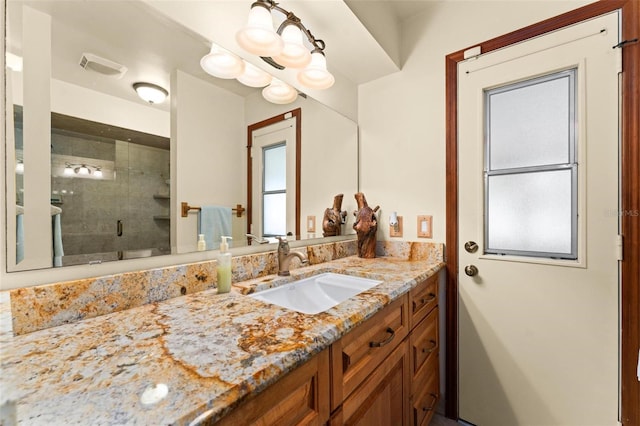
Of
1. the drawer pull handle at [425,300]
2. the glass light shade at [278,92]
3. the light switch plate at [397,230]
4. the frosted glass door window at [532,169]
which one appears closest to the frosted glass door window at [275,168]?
the glass light shade at [278,92]

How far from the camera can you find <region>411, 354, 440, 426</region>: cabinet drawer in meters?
1.21

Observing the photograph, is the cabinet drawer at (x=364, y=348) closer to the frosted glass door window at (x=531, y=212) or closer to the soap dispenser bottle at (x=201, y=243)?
the soap dispenser bottle at (x=201, y=243)

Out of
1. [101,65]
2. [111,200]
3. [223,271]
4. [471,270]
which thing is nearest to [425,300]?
[471,270]

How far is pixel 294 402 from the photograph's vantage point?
59 cm

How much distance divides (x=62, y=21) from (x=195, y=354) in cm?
100

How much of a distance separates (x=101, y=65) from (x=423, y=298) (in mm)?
1550

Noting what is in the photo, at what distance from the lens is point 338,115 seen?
6.05 feet

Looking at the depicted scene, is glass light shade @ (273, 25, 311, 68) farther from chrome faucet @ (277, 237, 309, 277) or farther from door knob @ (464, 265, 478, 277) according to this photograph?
door knob @ (464, 265, 478, 277)

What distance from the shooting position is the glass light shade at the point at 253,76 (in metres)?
1.26

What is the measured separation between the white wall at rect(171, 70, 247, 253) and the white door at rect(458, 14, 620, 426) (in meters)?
1.23

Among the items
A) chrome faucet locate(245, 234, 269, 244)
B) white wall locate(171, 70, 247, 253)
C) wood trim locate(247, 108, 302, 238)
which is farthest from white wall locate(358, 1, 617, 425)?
white wall locate(171, 70, 247, 253)

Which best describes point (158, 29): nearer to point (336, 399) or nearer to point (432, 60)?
point (336, 399)

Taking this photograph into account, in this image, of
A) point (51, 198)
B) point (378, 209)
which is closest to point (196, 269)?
point (51, 198)

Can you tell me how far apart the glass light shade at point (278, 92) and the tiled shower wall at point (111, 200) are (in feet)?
2.11
